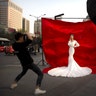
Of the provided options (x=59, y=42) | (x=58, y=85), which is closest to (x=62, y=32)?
(x=59, y=42)

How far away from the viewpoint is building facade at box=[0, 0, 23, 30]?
151450 millimetres

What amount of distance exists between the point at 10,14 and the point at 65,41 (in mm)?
144324

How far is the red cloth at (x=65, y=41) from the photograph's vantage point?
16000 mm

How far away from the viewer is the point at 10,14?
158m

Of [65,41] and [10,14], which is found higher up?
[10,14]

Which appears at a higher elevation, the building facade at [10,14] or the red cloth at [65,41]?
the building facade at [10,14]

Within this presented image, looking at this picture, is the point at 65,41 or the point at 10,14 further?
the point at 10,14

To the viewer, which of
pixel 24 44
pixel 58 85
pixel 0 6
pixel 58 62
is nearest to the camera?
pixel 24 44

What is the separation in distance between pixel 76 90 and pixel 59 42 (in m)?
7.91

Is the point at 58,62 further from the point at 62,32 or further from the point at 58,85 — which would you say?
the point at 58,85

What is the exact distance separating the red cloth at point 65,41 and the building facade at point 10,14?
133364mm

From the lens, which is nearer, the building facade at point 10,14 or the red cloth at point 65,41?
the red cloth at point 65,41

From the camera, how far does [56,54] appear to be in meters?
16.1

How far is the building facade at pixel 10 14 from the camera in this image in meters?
151
